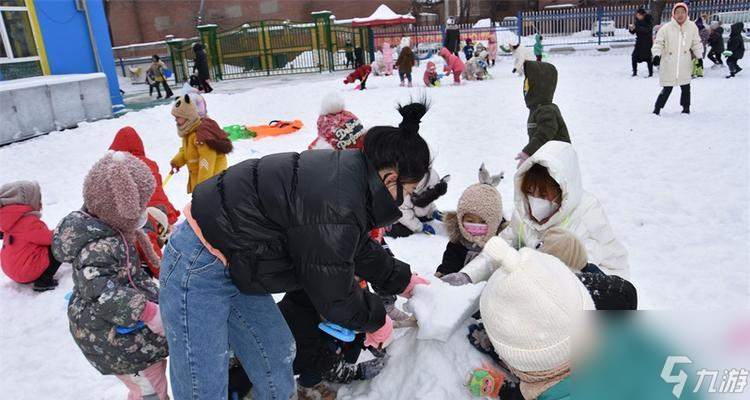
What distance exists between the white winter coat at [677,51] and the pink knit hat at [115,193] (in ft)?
27.1

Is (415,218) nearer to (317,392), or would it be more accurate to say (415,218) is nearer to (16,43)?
(317,392)

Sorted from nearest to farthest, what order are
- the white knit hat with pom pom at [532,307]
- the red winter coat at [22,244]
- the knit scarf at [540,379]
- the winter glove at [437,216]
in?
the white knit hat with pom pom at [532,307] < the knit scarf at [540,379] < the red winter coat at [22,244] < the winter glove at [437,216]

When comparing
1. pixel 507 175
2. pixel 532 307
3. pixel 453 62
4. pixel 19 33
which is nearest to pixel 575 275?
pixel 532 307

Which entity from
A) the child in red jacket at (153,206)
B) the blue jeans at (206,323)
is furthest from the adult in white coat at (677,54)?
the blue jeans at (206,323)

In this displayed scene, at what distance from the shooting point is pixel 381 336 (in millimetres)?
2150

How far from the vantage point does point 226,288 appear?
1.84 m

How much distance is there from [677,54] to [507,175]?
423 centimetres

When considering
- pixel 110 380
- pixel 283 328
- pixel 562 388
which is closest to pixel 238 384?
pixel 283 328

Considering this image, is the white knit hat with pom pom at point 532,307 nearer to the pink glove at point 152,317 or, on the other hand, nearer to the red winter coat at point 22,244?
the pink glove at point 152,317

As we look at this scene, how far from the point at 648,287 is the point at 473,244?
49.5 inches

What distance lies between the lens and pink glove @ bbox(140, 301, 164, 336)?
217cm

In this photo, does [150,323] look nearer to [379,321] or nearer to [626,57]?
[379,321]

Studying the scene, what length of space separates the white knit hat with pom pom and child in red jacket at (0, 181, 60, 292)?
3.50m

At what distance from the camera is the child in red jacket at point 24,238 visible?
3.73 meters
